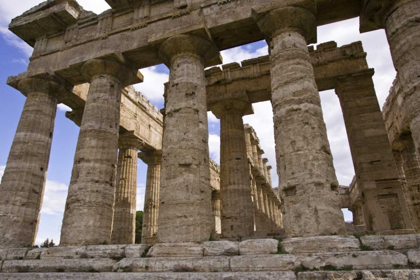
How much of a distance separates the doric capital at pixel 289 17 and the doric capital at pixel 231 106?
17.6ft

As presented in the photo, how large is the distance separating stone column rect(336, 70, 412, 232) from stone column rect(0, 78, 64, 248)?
1254 centimetres

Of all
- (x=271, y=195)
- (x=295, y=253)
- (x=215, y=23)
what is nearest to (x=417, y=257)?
(x=295, y=253)

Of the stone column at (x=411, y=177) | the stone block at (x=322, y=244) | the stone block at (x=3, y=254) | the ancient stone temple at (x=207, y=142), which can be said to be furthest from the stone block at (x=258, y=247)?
the stone column at (x=411, y=177)

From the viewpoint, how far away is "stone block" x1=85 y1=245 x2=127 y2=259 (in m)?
8.29

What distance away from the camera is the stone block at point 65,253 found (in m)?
8.75

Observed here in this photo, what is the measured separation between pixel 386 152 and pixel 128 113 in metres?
13.5

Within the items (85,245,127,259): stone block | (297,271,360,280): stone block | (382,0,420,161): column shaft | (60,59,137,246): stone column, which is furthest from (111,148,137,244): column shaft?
(382,0,420,161): column shaft

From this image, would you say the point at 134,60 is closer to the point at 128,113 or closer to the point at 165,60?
the point at 165,60

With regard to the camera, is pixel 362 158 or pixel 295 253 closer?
pixel 295 253

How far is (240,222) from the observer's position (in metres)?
Result: 13.2

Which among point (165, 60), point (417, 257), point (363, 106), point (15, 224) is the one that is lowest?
point (417, 257)

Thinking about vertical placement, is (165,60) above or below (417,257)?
above

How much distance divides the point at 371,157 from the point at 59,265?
11381 mm

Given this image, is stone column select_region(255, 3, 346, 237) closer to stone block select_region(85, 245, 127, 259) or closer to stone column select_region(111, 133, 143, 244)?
stone block select_region(85, 245, 127, 259)
